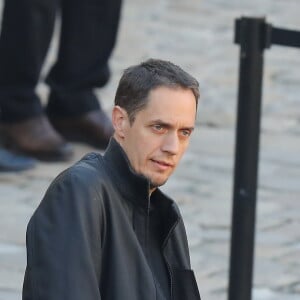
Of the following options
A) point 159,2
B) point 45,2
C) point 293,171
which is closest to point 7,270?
point 45,2

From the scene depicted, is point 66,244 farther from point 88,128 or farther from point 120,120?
point 88,128

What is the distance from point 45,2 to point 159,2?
5.00 m

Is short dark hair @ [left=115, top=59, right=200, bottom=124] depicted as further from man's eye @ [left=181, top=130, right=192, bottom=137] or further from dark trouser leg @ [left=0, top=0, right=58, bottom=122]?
dark trouser leg @ [left=0, top=0, right=58, bottom=122]

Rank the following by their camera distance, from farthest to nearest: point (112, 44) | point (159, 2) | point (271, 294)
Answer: point (159, 2), point (112, 44), point (271, 294)

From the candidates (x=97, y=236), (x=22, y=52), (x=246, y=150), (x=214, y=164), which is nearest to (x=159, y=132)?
(x=97, y=236)

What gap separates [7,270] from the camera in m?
5.00

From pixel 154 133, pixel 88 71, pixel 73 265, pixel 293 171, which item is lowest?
pixel 293 171

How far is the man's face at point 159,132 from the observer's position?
8.73 ft

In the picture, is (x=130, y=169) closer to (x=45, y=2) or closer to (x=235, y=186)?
(x=235, y=186)

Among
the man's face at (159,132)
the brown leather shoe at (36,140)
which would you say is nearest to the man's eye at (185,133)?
the man's face at (159,132)

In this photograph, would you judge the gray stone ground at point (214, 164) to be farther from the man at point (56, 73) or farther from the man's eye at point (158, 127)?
the man's eye at point (158, 127)

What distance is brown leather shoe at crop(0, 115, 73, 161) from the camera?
6320 millimetres

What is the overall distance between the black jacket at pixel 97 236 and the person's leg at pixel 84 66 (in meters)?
3.74

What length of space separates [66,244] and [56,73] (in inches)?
158
